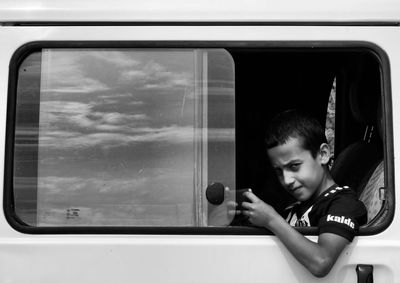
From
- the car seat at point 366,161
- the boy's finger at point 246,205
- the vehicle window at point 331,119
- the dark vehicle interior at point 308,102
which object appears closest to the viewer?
the boy's finger at point 246,205

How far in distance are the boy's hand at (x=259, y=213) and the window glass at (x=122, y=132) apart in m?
0.08

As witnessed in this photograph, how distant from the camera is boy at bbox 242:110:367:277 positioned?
2.33 meters

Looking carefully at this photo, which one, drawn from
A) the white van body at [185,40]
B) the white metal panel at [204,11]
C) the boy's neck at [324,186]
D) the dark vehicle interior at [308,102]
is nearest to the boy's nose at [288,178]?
the boy's neck at [324,186]

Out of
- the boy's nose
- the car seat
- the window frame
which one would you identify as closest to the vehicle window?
the car seat

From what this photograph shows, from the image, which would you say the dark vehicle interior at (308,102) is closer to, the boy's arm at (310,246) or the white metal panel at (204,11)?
the white metal panel at (204,11)

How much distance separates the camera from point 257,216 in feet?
7.90

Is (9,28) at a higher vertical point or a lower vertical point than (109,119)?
higher

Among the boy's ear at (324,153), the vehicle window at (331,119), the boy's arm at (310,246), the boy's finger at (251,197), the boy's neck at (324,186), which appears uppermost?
the vehicle window at (331,119)

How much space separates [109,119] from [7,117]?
38cm

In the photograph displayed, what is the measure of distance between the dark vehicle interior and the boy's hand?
1.30 ft

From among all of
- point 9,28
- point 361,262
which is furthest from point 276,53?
point 9,28

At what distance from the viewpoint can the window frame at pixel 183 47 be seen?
2.39 metres

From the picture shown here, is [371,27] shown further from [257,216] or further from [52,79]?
[52,79]

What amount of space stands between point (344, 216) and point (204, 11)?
3.03 ft
